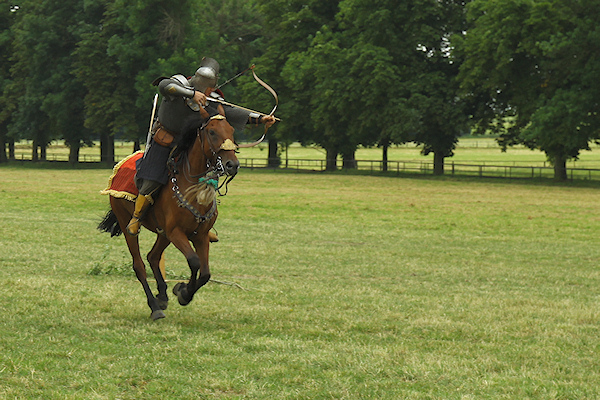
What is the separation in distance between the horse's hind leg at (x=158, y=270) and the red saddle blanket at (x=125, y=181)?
2.48 ft

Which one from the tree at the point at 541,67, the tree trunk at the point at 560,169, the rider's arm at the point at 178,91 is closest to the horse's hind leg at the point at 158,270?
the rider's arm at the point at 178,91

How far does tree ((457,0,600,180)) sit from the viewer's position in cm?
4547

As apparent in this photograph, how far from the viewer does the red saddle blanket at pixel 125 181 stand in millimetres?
11039

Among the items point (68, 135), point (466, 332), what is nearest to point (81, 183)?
point (68, 135)

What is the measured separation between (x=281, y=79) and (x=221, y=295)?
180ft

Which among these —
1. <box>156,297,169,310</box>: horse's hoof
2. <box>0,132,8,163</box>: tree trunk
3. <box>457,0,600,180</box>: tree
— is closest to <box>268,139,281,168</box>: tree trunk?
<box>457,0,600,180</box>: tree

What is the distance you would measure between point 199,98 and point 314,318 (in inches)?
138

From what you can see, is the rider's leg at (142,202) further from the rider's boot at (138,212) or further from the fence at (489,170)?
the fence at (489,170)

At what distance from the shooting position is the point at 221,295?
1232 centimetres

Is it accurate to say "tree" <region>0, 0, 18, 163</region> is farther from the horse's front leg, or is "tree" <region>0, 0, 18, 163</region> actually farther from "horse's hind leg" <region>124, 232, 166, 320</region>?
the horse's front leg

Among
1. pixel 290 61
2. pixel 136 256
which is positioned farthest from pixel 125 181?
pixel 290 61

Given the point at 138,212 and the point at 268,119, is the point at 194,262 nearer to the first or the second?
the point at 138,212

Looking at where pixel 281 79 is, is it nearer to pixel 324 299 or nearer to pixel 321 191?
pixel 321 191

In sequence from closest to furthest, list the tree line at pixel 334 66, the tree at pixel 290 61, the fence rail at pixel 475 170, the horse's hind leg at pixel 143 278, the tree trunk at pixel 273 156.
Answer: the horse's hind leg at pixel 143 278 < the tree line at pixel 334 66 < the fence rail at pixel 475 170 < the tree at pixel 290 61 < the tree trunk at pixel 273 156
